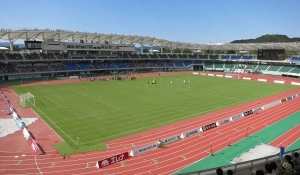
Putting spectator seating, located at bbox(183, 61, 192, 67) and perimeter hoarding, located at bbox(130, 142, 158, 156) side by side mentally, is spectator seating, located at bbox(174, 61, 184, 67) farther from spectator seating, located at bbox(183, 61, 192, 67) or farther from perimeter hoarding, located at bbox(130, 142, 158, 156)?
perimeter hoarding, located at bbox(130, 142, 158, 156)

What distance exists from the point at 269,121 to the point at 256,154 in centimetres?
996

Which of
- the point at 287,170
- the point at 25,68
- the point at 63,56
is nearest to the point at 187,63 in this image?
the point at 63,56

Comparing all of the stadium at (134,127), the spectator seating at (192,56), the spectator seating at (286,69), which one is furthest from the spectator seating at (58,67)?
the spectator seating at (286,69)

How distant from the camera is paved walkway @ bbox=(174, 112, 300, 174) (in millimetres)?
16500

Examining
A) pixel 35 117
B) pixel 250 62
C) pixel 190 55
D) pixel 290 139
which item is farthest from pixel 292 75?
pixel 35 117

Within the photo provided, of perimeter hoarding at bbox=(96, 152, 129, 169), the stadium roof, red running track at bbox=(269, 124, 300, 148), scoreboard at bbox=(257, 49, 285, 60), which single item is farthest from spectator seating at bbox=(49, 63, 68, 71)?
scoreboard at bbox=(257, 49, 285, 60)

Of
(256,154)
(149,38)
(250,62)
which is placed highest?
(149,38)

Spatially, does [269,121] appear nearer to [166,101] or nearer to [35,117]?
[166,101]

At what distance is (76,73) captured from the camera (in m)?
66.1

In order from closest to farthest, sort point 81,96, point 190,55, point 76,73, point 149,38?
1. point 81,96
2. point 76,73
3. point 149,38
4. point 190,55

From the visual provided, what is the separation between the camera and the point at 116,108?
101ft

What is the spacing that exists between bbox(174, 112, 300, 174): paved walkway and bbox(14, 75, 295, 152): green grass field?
744 centimetres

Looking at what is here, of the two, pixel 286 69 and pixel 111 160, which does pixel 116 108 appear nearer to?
pixel 111 160

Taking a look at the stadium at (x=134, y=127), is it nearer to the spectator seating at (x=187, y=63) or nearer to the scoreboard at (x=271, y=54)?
the scoreboard at (x=271, y=54)
